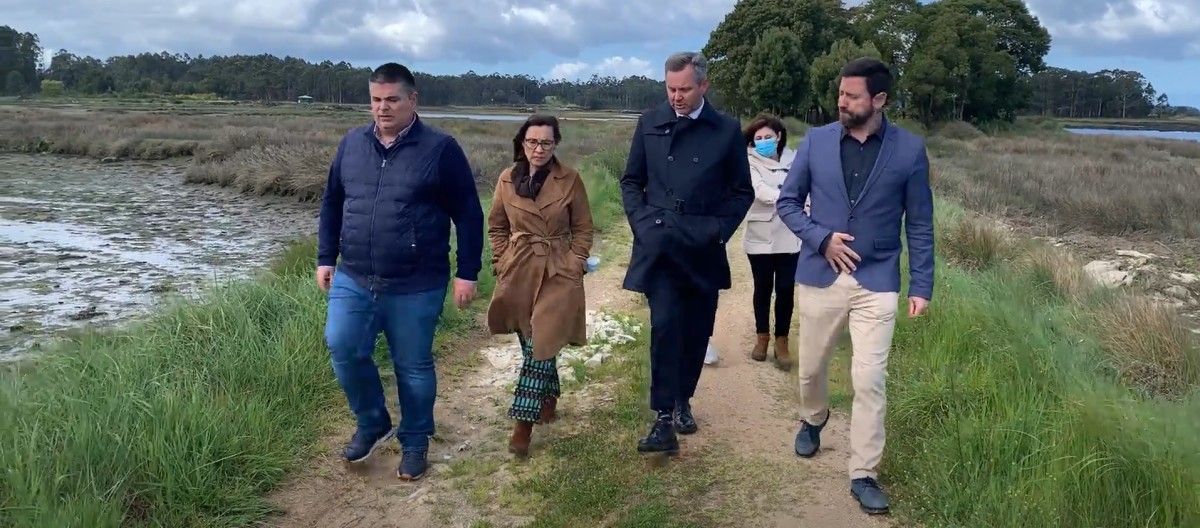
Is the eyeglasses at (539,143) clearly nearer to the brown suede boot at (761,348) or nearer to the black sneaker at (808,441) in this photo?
the black sneaker at (808,441)

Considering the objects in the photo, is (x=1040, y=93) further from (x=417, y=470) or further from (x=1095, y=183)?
(x=417, y=470)

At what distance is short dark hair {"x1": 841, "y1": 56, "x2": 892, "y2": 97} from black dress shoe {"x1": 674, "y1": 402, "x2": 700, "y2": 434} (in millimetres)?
2007

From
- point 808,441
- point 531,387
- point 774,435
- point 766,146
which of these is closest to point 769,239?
point 766,146

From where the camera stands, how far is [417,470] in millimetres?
4285

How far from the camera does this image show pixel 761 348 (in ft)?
20.4

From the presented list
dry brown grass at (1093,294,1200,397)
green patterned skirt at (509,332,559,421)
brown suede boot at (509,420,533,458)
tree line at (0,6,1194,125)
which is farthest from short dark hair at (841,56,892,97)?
tree line at (0,6,1194,125)

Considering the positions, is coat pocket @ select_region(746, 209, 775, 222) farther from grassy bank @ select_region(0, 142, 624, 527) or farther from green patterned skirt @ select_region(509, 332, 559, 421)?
grassy bank @ select_region(0, 142, 624, 527)

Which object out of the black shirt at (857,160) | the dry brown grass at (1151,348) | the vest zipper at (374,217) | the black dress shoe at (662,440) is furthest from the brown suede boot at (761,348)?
the vest zipper at (374,217)

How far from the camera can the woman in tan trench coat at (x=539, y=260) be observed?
447cm

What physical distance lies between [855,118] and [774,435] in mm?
1882

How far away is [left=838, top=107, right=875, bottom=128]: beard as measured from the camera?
12.4ft

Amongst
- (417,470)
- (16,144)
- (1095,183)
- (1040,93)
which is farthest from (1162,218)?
(1040,93)

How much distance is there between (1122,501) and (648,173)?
2.45m

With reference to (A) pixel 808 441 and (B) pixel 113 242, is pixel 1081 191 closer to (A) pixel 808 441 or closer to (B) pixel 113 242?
(A) pixel 808 441
